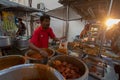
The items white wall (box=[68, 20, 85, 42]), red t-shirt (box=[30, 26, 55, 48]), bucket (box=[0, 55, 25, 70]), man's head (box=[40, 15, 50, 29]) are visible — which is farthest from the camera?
white wall (box=[68, 20, 85, 42])

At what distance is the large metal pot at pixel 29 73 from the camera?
0.74 meters

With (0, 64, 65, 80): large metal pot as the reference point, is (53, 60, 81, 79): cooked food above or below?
below

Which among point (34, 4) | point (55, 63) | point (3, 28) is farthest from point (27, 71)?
point (34, 4)

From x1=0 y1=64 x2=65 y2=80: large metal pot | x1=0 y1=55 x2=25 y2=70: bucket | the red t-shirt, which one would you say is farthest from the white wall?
x1=0 y1=64 x2=65 y2=80: large metal pot

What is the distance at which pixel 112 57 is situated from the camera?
1.53 metres

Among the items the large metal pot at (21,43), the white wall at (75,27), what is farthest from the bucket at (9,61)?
the white wall at (75,27)

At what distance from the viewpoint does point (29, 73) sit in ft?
2.79

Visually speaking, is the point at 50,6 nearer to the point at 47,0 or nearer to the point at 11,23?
the point at 47,0

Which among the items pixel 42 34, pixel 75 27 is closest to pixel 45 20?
pixel 42 34

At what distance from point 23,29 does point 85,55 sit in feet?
11.9

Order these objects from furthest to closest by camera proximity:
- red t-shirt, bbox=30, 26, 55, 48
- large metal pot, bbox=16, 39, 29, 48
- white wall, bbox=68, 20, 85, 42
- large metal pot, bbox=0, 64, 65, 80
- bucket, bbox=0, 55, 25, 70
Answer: white wall, bbox=68, 20, 85, 42
large metal pot, bbox=16, 39, 29, 48
red t-shirt, bbox=30, 26, 55, 48
bucket, bbox=0, 55, 25, 70
large metal pot, bbox=0, 64, 65, 80

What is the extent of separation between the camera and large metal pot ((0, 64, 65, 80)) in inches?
29.1

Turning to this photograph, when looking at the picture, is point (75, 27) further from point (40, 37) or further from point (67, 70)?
point (67, 70)

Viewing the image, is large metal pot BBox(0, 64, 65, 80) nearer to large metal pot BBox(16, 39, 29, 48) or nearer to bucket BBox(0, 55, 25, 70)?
bucket BBox(0, 55, 25, 70)
